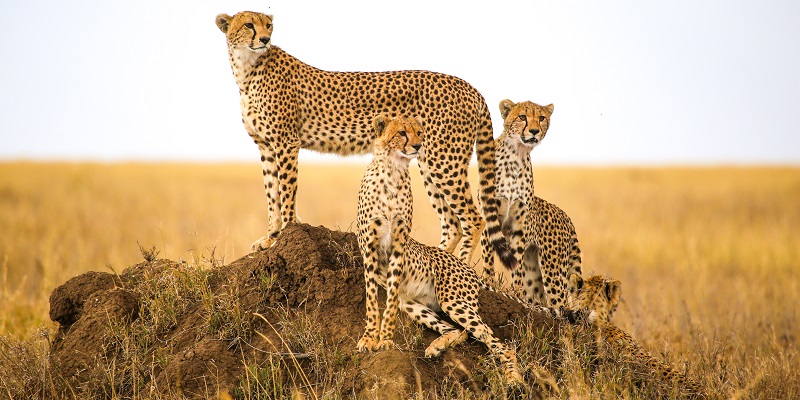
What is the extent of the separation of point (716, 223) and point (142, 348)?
480 inches

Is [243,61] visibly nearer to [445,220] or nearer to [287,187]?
[287,187]

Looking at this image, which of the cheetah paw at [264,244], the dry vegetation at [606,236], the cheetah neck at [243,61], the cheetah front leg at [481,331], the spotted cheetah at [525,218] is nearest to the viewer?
the cheetah front leg at [481,331]

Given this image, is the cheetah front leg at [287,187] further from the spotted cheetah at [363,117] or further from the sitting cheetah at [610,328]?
the sitting cheetah at [610,328]

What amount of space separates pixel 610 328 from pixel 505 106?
5.42 feet

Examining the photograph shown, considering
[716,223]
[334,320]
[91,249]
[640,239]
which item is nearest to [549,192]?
[716,223]

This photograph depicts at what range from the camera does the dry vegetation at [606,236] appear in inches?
262

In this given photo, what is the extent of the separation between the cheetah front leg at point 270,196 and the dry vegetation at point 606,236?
0.97 feet

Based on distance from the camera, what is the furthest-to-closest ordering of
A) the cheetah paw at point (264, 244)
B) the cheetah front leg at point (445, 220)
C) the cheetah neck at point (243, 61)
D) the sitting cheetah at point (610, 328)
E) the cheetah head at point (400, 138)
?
the cheetah front leg at point (445, 220) < the cheetah neck at point (243, 61) < the cheetah paw at point (264, 244) < the sitting cheetah at point (610, 328) < the cheetah head at point (400, 138)

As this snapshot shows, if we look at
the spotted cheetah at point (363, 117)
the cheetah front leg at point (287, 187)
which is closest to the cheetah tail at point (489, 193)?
the spotted cheetah at point (363, 117)

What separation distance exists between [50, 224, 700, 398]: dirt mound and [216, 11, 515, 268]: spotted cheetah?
947mm

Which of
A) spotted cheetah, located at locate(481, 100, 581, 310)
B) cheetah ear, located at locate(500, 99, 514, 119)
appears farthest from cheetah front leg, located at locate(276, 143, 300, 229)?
cheetah ear, located at locate(500, 99, 514, 119)

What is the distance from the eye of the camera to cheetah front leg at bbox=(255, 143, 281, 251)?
5828 millimetres

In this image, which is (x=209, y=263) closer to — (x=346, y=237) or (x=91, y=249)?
(x=346, y=237)

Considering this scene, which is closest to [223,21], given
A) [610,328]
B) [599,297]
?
[599,297]
